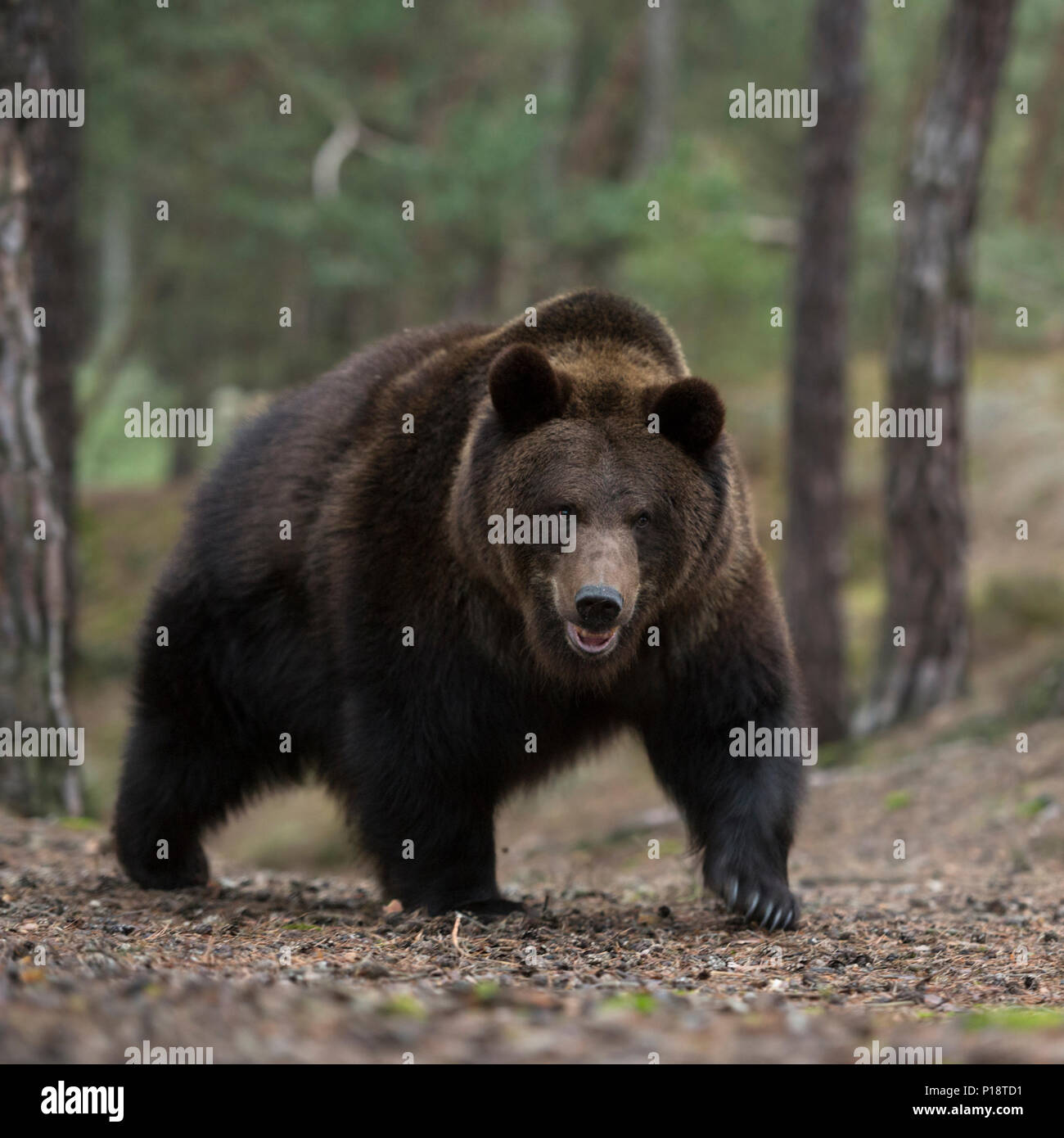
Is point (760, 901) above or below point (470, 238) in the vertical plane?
below

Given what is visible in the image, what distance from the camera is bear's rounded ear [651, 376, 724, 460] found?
5.72 meters

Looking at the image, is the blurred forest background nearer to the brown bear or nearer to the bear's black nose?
the brown bear

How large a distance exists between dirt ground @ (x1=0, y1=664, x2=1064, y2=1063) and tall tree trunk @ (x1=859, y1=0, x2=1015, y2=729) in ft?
11.0

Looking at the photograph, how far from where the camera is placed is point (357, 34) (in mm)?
20734

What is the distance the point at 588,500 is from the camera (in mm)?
5652

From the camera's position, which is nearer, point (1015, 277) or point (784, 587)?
point (784, 587)

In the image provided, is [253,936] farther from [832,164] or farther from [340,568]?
[832,164]

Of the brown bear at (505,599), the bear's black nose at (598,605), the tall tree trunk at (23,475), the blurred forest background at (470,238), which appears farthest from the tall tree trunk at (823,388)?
the bear's black nose at (598,605)

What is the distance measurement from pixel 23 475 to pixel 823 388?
8849 millimetres

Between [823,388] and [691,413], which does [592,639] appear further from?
[823,388]

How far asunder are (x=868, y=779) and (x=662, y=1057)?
894 cm

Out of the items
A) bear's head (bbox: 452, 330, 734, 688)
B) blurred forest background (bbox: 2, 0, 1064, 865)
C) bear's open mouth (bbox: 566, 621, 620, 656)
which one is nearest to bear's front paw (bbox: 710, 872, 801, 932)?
bear's head (bbox: 452, 330, 734, 688)

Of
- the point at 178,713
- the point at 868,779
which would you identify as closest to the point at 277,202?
the point at 868,779

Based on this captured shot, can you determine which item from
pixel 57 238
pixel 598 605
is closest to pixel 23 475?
pixel 57 238
